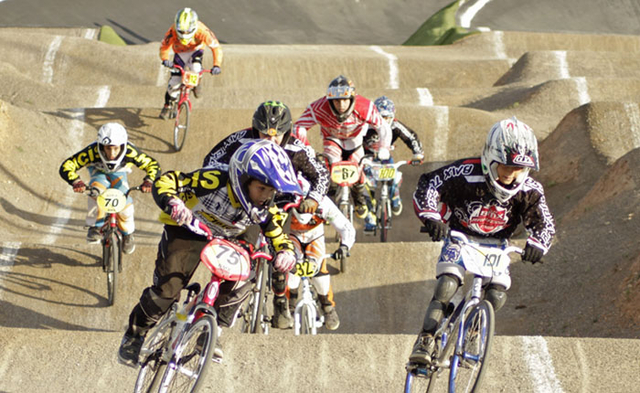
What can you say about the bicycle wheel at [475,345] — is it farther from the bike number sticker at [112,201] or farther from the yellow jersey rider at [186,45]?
the yellow jersey rider at [186,45]

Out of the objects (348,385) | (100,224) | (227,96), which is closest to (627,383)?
(348,385)

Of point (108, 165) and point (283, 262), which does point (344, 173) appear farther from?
point (283, 262)

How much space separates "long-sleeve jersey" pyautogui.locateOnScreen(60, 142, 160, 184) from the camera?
37.9 ft

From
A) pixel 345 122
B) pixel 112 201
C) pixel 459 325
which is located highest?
pixel 345 122

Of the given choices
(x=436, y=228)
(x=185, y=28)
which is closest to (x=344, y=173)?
(x=436, y=228)

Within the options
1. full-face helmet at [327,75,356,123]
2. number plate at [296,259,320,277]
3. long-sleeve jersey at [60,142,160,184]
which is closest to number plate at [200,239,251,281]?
number plate at [296,259,320,277]

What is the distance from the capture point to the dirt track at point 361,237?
8.75 m

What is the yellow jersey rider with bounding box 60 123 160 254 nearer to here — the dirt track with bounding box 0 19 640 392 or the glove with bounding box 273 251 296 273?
the dirt track with bounding box 0 19 640 392

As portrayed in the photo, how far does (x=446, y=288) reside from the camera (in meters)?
7.28

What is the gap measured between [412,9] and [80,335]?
118 ft

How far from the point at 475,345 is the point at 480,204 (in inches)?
49.7

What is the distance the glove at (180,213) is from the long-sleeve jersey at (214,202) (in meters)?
0.32

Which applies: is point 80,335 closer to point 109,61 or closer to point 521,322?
point 521,322

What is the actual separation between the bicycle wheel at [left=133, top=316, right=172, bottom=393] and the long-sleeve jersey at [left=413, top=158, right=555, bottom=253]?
7.56ft
